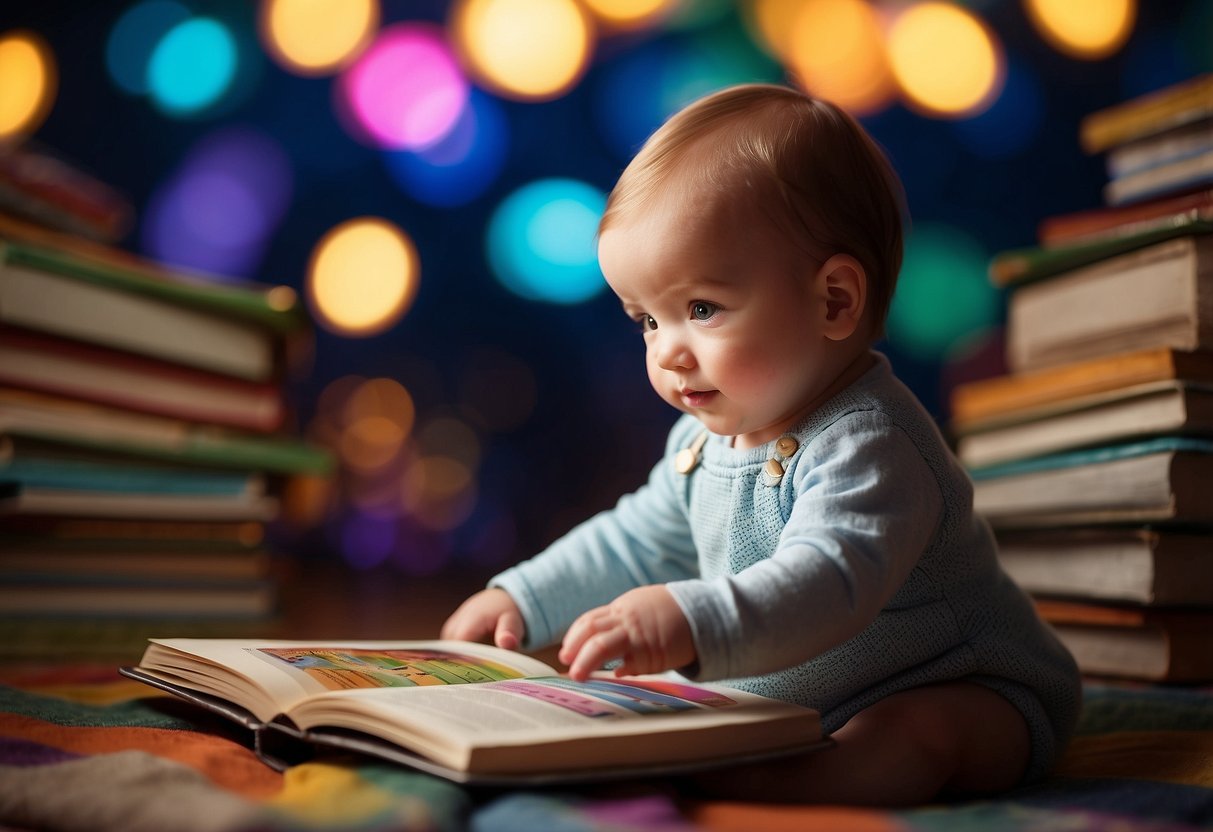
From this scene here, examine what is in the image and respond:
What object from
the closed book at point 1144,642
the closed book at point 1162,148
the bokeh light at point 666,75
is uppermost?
the bokeh light at point 666,75

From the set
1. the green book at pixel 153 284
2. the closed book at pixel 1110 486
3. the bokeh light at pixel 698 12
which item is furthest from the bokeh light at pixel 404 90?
the closed book at pixel 1110 486

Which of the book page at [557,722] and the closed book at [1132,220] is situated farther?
the closed book at [1132,220]

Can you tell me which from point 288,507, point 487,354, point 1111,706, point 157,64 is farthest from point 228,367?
point 1111,706

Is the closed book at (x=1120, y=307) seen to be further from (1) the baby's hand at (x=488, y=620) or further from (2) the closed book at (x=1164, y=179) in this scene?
(1) the baby's hand at (x=488, y=620)

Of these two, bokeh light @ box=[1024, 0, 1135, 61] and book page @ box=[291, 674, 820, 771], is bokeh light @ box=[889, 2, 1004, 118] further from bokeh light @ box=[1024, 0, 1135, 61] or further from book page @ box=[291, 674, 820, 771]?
book page @ box=[291, 674, 820, 771]

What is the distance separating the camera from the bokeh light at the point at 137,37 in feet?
6.82

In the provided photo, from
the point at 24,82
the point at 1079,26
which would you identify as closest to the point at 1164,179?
the point at 1079,26

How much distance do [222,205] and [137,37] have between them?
35 cm

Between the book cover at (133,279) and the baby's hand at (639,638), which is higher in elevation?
the book cover at (133,279)

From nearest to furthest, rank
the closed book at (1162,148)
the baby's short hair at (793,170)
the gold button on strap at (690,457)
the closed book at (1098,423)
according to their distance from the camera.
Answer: the baby's short hair at (793,170), the gold button on strap at (690,457), the closed book at (1098,423), the closed book at (1162,148)

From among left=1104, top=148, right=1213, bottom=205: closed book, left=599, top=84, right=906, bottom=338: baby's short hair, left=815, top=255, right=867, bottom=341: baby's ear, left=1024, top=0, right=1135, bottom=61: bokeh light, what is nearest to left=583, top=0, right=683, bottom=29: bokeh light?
left=1024, top=0, right=1135, bottom=61: bokeh light

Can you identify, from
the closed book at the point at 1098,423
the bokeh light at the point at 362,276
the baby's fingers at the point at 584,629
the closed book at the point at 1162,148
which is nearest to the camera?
the baby's fingers at the point at 584,629

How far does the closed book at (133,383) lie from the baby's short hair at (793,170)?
0.78m

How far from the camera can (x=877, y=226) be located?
0.79 m
